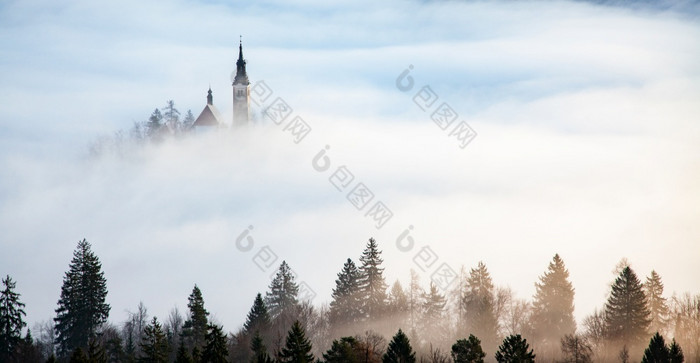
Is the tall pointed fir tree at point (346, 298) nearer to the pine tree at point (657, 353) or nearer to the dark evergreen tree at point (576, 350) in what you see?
the dark evergreen tree at point (576, 350)

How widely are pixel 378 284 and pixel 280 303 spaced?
34.9 feet

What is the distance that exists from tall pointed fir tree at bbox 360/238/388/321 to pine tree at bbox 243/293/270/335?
1109cm

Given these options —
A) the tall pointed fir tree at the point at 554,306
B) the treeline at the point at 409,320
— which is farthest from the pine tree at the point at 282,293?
the tall pointed fir tree at the point at 554,306

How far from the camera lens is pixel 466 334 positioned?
96875mm

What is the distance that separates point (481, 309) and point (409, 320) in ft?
30.0

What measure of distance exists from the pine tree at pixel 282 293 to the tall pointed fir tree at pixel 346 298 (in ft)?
17.5

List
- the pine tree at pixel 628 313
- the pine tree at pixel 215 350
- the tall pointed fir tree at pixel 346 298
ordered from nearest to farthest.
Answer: the pine tree at pixel 215 350
the pine tree at pixel 628 313
the tall pointed fir tree at pixel 346 298

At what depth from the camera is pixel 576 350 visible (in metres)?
82.9

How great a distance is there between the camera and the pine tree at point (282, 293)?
10319 centimetres

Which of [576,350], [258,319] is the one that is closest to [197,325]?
[258,319]

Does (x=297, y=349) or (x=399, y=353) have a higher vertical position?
(x=297, y=349)

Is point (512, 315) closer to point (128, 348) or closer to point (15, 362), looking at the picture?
point (128, 348)

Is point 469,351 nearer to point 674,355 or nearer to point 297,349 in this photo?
point 297,349

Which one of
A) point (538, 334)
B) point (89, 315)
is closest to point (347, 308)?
point (538, 334)
